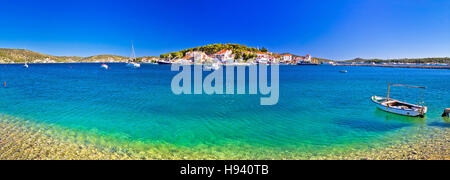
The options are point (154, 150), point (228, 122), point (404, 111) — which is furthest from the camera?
point (404, 111)

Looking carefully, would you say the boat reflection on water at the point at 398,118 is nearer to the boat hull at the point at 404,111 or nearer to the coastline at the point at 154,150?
the boat hull at the point at 404,111

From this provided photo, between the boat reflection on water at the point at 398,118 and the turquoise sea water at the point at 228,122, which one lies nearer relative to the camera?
the turquoise sea water at the point at 228,122

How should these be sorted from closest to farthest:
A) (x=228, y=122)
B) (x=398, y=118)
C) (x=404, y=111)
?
(x=228, y=122) → (x=398, y=118) → (x=404, y=111)

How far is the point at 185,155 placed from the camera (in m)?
9.62

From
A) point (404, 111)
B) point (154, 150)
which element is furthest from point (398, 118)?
point (154, 150)

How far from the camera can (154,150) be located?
10.1 m

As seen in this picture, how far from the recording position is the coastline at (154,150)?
9.25m

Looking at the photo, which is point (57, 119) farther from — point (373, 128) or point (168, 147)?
point (373, 128)

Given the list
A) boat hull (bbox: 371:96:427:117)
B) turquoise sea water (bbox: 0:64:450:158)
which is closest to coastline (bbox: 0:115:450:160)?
turquoise sea water (bbox: 0:64:450:158)

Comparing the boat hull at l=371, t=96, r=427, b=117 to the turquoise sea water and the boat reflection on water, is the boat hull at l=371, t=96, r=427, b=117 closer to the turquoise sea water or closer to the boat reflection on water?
the boat reflection on water

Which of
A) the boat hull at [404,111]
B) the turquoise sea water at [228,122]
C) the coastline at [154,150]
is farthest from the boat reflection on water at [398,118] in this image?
the coastline at [154,150]

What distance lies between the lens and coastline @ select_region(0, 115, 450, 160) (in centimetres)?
925

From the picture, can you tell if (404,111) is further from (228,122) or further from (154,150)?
(154,150)

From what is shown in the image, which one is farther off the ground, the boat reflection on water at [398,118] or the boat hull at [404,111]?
the boat hull at [404,111]
